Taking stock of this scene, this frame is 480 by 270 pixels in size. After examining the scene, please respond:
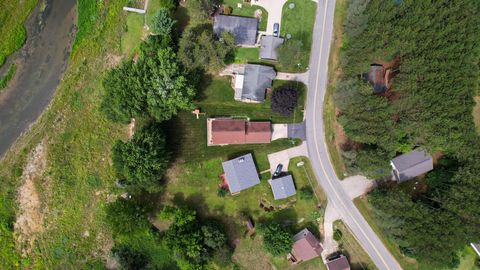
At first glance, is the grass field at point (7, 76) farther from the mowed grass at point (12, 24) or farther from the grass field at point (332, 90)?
the grass field at point (332, 90)

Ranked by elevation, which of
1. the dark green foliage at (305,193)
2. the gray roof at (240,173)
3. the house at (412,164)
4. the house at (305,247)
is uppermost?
the house at (412,164)

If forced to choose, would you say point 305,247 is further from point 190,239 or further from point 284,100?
point 284,100

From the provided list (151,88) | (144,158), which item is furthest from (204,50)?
(144,158)

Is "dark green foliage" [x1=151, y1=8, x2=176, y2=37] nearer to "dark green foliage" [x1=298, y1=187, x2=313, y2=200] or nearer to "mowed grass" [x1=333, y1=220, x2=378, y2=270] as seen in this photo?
"dark green foliage" [x1=298, y1=187, x2=313, y2=200]

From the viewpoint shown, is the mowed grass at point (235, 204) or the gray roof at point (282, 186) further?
the mowed grass at point (235, 204)

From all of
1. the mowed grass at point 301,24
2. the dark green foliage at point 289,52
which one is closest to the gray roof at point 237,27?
the mowed grass at point 301,24
